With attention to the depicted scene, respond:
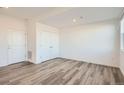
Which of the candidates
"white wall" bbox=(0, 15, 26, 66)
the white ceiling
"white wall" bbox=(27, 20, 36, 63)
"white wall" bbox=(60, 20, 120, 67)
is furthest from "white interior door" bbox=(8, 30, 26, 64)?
"white wall" bbox=(60, 20, 120, 67)

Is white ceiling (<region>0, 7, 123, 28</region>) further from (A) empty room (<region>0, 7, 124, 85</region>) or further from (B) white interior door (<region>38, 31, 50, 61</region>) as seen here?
(B) white interior door (<region>38, 31, 50, 61</region>)

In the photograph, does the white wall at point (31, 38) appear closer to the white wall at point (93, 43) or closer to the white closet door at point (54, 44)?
the white closet door at point (54, 44)

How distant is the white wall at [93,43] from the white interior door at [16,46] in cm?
249

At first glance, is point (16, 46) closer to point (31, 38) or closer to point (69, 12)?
point (31, 38)

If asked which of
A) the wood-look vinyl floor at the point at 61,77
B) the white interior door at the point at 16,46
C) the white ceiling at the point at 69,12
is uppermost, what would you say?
the white ceiling at the point at 69,12

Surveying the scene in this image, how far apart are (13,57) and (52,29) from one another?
109 inches

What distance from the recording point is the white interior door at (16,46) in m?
4.61

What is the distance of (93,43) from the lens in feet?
15.9

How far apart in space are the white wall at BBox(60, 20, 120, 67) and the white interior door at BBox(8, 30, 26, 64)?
249 cm

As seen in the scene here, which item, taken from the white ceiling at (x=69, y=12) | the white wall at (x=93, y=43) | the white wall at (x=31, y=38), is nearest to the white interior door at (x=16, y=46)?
the white wall at (x=31, y=38)

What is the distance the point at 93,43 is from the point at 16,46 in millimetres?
4111

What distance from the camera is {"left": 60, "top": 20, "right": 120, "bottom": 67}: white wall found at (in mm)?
4164
